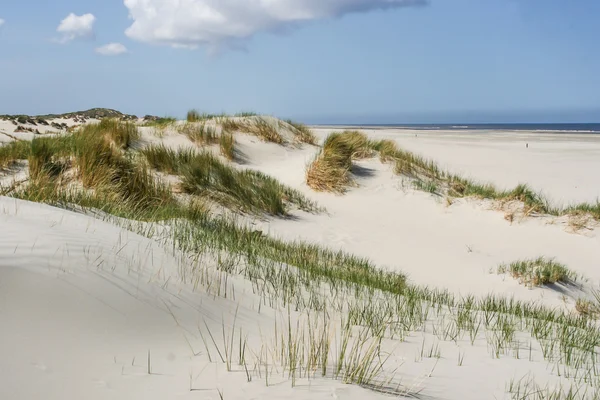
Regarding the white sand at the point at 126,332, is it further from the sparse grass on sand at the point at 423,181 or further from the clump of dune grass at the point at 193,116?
the clump of dune grass at the point at 193,116

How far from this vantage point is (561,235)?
9000mm

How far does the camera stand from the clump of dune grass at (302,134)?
16781 millimetres

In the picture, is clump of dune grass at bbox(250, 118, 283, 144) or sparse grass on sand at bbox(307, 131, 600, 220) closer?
sparse grass on sand at bbox(307, 131, 600, 220)

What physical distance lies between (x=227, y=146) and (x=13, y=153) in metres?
5.29

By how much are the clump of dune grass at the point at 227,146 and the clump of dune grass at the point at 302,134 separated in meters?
3.43

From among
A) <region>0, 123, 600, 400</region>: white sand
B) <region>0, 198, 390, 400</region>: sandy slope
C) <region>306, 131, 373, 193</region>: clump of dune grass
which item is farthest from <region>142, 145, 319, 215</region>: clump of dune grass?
<region>0, 198, 390, 400</region>: sandy slope

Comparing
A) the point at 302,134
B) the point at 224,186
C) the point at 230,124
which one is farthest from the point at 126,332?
the point at 302,134

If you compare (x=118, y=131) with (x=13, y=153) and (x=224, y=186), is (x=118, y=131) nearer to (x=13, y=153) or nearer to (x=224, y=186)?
(x=13, y=153)

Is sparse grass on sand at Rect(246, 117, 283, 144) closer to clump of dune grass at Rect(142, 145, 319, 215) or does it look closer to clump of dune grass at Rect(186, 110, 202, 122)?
clump of dune grass at Rect(186, 110, 202, 122)

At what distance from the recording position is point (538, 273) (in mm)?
6852

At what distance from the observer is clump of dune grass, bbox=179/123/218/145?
1340 centimetres

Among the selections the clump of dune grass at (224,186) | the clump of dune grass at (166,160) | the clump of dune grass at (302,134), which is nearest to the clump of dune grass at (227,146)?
the clump of dune grass at (224,186)

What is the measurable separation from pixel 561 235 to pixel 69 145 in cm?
900

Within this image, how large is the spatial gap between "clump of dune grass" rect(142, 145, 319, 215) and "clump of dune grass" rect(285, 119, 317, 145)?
669 centimetres
